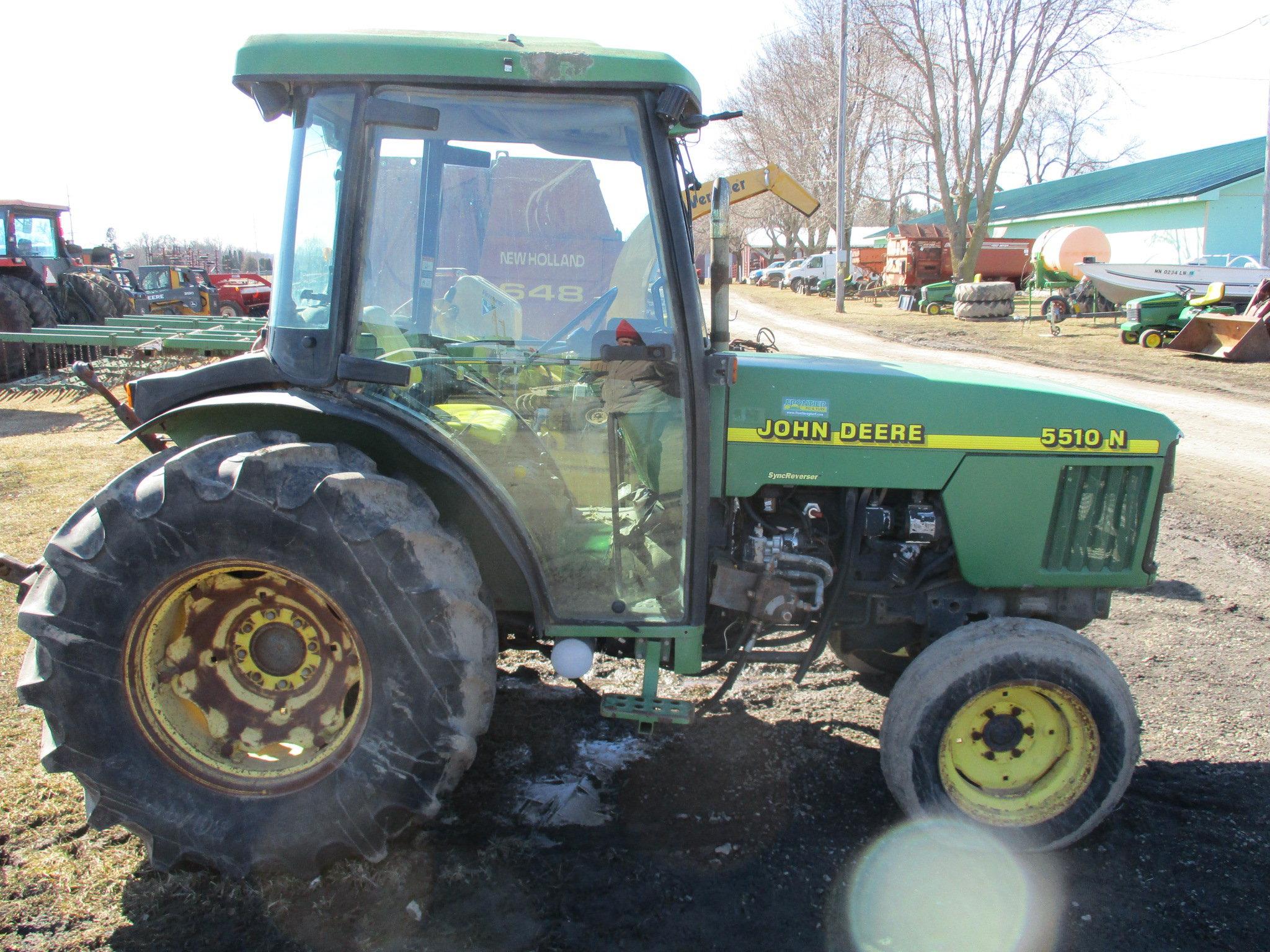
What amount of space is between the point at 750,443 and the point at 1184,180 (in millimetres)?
35733

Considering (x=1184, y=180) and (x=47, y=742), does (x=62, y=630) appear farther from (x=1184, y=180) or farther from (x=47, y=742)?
(x=1184, y=180)

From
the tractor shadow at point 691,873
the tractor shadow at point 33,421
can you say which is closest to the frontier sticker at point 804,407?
the tractor shadow at point 691,873

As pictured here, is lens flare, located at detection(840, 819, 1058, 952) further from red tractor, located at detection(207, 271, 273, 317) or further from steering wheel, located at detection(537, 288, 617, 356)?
red tractor, located at detection(207, 271, 273, 317)

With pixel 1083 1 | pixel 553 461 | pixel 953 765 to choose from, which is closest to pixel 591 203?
pixel 553 461

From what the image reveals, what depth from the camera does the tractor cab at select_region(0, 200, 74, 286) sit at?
14367mm

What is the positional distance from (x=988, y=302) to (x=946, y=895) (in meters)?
23.5

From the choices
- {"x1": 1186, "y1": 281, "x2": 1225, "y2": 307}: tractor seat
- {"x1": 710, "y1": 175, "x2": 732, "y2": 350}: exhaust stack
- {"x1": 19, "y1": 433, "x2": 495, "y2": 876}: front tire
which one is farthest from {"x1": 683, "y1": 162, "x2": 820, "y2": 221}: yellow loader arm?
{"x1": 1186, "y1": 281, "x2": 1225, "y2": 307}: tractor seat

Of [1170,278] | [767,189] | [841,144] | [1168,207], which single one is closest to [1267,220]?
[1170,278]

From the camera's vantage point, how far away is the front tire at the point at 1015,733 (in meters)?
2.95

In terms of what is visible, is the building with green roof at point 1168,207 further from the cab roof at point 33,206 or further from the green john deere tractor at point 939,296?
the cab roof at point 33,206

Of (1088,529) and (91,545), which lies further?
(1088,529)

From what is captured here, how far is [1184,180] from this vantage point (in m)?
31.7

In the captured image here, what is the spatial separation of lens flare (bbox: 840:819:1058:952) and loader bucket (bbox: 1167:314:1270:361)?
46.9ft

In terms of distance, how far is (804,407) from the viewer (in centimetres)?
305
